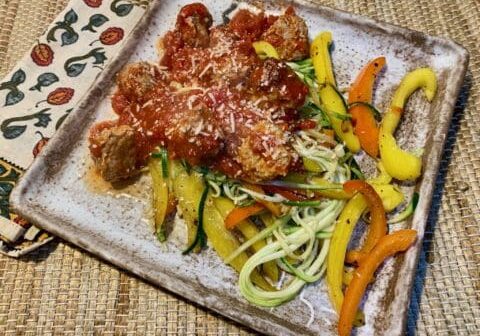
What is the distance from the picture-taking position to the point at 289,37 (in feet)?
15.4

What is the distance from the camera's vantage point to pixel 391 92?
15.4ft

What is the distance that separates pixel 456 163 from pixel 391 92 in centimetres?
80

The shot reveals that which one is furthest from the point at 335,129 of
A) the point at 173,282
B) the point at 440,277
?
the point at 173,282

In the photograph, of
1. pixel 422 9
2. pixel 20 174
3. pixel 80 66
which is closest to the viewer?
pixel 20 174

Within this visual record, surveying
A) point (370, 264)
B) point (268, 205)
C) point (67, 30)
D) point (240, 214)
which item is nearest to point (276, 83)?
point (268, 205)

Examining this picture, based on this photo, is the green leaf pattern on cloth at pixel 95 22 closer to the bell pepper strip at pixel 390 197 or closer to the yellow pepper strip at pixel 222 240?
the yellow pepper strip at pixel 222 240

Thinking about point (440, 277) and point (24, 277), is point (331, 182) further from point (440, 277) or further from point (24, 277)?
point (24, 277)

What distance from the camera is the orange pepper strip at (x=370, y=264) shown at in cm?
349

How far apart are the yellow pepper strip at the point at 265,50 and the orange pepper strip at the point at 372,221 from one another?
4.81 ft

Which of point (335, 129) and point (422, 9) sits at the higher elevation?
point (422, 9)

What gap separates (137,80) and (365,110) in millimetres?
1797

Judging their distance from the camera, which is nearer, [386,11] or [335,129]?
[335,129]

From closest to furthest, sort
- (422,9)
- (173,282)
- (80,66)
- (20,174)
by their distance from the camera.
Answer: (173,282)
(20,174)
(80,66)
(422,9)

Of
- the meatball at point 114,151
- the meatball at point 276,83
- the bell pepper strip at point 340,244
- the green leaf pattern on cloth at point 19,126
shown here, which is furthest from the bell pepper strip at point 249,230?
the green leaf pattern on cloth at point 19,126
